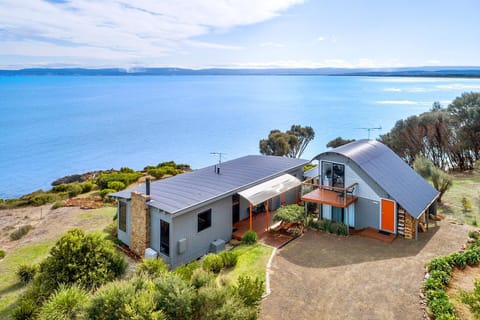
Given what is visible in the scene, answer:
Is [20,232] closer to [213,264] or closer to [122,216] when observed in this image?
[122,216]

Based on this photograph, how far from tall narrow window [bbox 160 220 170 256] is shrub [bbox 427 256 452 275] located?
8.58 meters

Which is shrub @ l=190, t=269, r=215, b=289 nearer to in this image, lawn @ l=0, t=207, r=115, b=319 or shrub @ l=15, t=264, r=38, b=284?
lawn @ l=0, t=207, r=115, b=319

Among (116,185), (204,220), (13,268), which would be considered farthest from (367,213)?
(116,185)

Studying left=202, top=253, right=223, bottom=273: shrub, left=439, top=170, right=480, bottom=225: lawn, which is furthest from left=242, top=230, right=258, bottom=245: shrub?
left=439, top=170, right=480, bottom=225: lawn

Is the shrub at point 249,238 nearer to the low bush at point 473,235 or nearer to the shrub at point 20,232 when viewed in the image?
the low bush at point 473,235

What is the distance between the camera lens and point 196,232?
40.2ft

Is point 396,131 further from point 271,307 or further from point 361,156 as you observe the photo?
point 271,307

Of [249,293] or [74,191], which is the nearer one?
[249,293]

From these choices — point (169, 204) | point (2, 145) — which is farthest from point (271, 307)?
point (2, 145)

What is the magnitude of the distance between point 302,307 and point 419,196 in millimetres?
8690

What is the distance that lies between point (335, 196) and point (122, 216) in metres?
9.28

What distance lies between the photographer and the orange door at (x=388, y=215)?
1285 cm

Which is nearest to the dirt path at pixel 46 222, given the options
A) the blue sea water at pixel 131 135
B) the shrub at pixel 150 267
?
the shrub at pixel 150 267

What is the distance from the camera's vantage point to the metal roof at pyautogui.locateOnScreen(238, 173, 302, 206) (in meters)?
13.4
